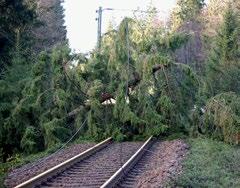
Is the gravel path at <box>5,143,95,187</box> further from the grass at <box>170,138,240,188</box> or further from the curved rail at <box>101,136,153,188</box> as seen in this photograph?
the grass at <box>170,138,240,188</box>

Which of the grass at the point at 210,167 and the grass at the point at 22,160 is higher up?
the grass at the point at 210,167

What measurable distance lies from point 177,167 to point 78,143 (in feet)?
22.7

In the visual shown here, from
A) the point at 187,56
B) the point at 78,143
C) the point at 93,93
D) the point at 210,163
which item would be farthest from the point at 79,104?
the point at 187,56

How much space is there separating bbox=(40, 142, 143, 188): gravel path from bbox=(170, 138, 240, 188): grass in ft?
5.69

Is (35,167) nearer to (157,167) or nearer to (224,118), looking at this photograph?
(157,167)

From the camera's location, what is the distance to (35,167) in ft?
38.9

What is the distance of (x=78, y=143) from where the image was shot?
1703 cm

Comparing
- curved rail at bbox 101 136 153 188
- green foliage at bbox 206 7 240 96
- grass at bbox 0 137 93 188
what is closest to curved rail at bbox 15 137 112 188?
grass at bbox 0 137 93 188

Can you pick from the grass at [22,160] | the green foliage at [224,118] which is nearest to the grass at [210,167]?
the green foliage at [224,118]

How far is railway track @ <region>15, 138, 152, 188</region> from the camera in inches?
365

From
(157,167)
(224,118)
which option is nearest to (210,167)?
(157,167)

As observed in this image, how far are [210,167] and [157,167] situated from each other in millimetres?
1298

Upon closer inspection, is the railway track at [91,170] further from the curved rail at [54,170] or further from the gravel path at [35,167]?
the gravel path at [35,167]

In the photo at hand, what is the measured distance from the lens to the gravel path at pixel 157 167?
30.4 ft
